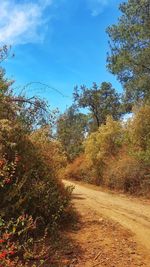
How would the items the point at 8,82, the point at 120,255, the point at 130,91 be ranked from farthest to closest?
the point at 130,91, the point at 8,82, the point at 120,255

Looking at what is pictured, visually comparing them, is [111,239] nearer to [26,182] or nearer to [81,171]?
[26,182]

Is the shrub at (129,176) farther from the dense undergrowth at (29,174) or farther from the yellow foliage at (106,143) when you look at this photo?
the dense undergrowth at (29,174)

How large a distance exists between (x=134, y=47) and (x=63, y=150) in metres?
7.28

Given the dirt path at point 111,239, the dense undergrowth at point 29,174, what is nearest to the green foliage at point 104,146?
the dirt path at point 111,239

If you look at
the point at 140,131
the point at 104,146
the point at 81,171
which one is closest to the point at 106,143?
the point at 104,146

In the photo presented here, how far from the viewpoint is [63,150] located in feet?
71.2

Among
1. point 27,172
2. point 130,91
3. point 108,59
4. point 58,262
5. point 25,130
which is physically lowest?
point 58,262

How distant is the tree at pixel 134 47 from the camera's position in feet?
75.0

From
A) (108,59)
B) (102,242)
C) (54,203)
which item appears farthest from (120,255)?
(108,59)

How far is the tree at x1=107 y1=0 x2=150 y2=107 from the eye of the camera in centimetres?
2288

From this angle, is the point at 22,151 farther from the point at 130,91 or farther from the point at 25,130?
the point at 130,91

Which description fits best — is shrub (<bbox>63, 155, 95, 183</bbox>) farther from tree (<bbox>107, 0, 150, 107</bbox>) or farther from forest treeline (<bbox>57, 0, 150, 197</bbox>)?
tree (<bbox>107, 0, 150, 107</bbox>)

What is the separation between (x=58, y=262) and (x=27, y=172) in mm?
2184

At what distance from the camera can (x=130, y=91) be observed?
25.0m
